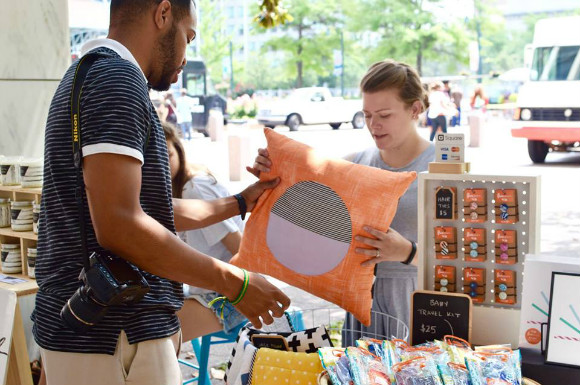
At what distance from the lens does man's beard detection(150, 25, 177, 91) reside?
1.82 meters

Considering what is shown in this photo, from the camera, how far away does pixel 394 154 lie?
9.48ft

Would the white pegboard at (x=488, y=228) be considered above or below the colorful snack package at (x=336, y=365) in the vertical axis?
above

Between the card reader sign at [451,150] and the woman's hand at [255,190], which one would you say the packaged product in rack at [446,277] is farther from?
the woman's hand at [255,190]

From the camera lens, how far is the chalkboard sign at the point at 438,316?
6.59 feet

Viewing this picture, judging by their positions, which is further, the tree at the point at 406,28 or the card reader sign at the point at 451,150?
the tree at the point at 406,28

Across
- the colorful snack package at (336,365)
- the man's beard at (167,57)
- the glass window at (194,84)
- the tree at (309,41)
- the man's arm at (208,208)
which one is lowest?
the colorful snack package at (336,365)

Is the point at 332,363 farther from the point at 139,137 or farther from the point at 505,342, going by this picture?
the point at 139,137

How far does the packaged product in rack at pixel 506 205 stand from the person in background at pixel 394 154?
55 cm

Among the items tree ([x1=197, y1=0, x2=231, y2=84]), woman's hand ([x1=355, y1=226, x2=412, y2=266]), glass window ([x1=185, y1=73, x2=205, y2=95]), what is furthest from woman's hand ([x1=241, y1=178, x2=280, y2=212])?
tree ([x1=197, y1=0, x2=231, y2=84])

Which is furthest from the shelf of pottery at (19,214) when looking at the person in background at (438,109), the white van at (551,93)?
the person in background at (438,109)

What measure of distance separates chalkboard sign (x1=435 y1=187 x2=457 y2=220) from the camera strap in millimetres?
907

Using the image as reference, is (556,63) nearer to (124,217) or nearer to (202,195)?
(202,195)

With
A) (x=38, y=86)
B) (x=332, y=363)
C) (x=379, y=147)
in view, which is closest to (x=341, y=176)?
(x=379, y=147)

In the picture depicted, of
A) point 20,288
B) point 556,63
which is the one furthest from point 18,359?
point 556,63
